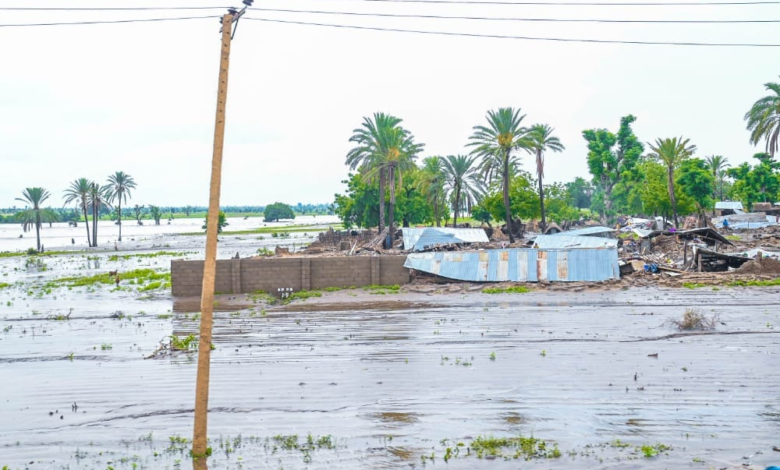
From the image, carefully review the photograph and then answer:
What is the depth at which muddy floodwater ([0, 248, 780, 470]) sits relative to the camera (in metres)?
12.5

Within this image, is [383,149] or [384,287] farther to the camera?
[383,149]

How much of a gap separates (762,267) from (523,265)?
37.3 ft

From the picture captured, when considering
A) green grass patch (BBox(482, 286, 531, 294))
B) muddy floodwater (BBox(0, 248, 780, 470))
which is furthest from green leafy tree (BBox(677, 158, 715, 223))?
muddy floodwater (BBox(0, 248, 780, 470))

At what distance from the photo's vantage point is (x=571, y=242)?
4462 centimetres

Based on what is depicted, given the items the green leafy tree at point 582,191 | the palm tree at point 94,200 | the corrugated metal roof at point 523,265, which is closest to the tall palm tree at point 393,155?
the corrugated metal roof at point 523,265

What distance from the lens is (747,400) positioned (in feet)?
49.1

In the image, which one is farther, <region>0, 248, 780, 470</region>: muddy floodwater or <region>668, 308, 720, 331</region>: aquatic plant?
<region>668, 308, 720, 331</region>: aquatic plant

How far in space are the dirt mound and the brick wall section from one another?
16169 millimetres

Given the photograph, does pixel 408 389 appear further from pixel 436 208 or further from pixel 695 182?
pixel 695 182

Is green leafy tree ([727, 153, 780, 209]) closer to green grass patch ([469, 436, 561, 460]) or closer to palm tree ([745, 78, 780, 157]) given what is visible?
palm tree ([745, 78, 780, 157])

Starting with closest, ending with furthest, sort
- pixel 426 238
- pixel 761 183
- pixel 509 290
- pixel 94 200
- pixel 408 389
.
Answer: pixel 408 389
pixel 509 290
pixel 426 238
pixel 761 183
pixel 94 200

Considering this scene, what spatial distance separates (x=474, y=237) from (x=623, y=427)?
4333 centimetres

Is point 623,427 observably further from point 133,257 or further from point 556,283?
point 133,257

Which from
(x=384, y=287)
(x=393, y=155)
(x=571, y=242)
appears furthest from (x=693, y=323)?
(x=393, y=155)
